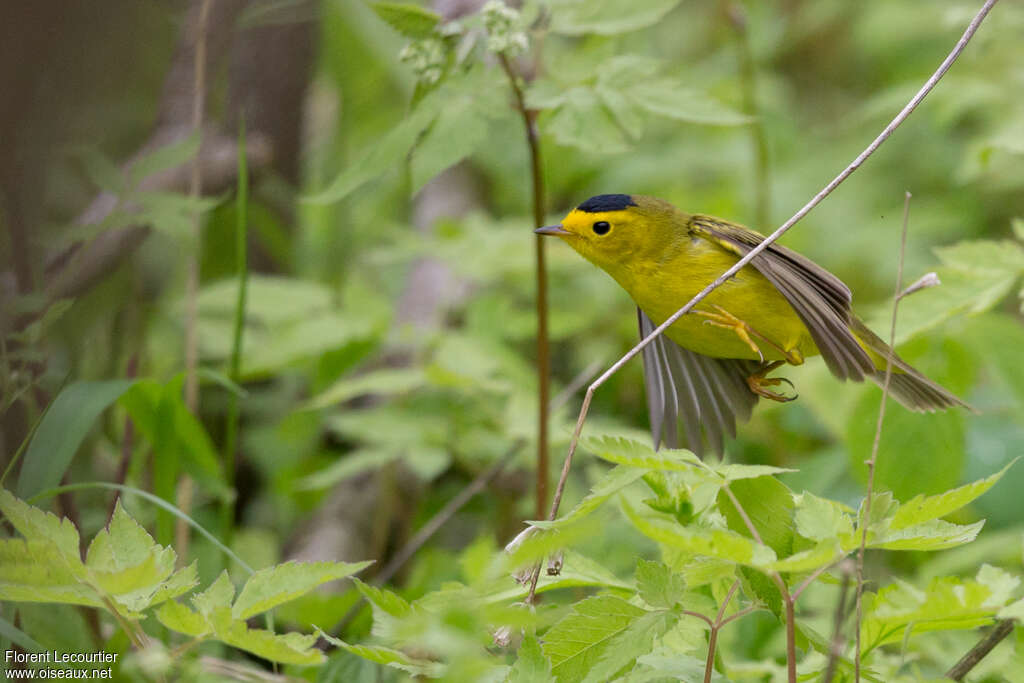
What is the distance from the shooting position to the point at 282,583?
166cm

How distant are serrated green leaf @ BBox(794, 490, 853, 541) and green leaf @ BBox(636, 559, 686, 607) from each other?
23 cm

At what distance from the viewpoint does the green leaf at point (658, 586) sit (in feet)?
5.53

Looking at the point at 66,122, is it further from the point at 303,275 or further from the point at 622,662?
the point at 622,662

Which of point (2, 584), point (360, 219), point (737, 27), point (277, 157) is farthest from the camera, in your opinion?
point (360, 219)

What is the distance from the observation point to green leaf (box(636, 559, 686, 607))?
1687 mm

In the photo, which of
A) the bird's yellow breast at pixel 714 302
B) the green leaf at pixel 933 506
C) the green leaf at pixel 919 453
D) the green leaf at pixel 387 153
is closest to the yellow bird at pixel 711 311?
the bird's yellow breast at pixel 714 302

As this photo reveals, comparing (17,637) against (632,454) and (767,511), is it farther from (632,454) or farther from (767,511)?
(767,511)

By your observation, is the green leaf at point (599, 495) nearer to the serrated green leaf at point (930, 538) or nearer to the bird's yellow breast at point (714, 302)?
the serrated green leaf at point (930, 538)

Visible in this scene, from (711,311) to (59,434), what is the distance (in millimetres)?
1670

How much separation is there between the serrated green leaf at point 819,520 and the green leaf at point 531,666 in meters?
0.49

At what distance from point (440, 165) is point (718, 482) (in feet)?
3.64

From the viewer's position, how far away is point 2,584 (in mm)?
1621

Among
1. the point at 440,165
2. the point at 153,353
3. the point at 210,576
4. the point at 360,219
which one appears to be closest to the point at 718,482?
the point at 440,165

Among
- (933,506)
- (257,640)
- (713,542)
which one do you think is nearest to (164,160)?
(257,640)
